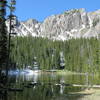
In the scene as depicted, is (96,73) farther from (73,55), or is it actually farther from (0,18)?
(0,18)

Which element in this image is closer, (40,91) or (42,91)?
(40,91)

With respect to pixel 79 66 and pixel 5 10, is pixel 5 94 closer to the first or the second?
pixel 5 10

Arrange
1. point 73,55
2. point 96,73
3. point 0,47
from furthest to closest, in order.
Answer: point 73,55 < point 96,73 < point 0,47

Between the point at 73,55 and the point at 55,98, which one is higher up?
the point at 73,55

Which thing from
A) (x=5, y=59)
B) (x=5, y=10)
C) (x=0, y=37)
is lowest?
(x=5, y=59)

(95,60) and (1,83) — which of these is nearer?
(1,83)

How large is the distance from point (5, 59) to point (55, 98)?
10459mm

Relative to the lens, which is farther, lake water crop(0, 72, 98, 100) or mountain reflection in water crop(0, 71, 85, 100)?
lake water crop(0, 72, 98, 100)

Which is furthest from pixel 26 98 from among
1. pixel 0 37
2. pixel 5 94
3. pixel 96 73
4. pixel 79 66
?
pixel 79 66

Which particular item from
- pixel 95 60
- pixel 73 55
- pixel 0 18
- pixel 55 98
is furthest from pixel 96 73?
pixel 0 18

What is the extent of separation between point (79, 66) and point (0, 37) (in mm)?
140033

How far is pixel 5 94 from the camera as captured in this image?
48344mm

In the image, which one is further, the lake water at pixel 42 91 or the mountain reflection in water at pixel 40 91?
the lake water at pixel 42 91

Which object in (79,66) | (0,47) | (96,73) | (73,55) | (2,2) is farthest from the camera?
(73,55)
